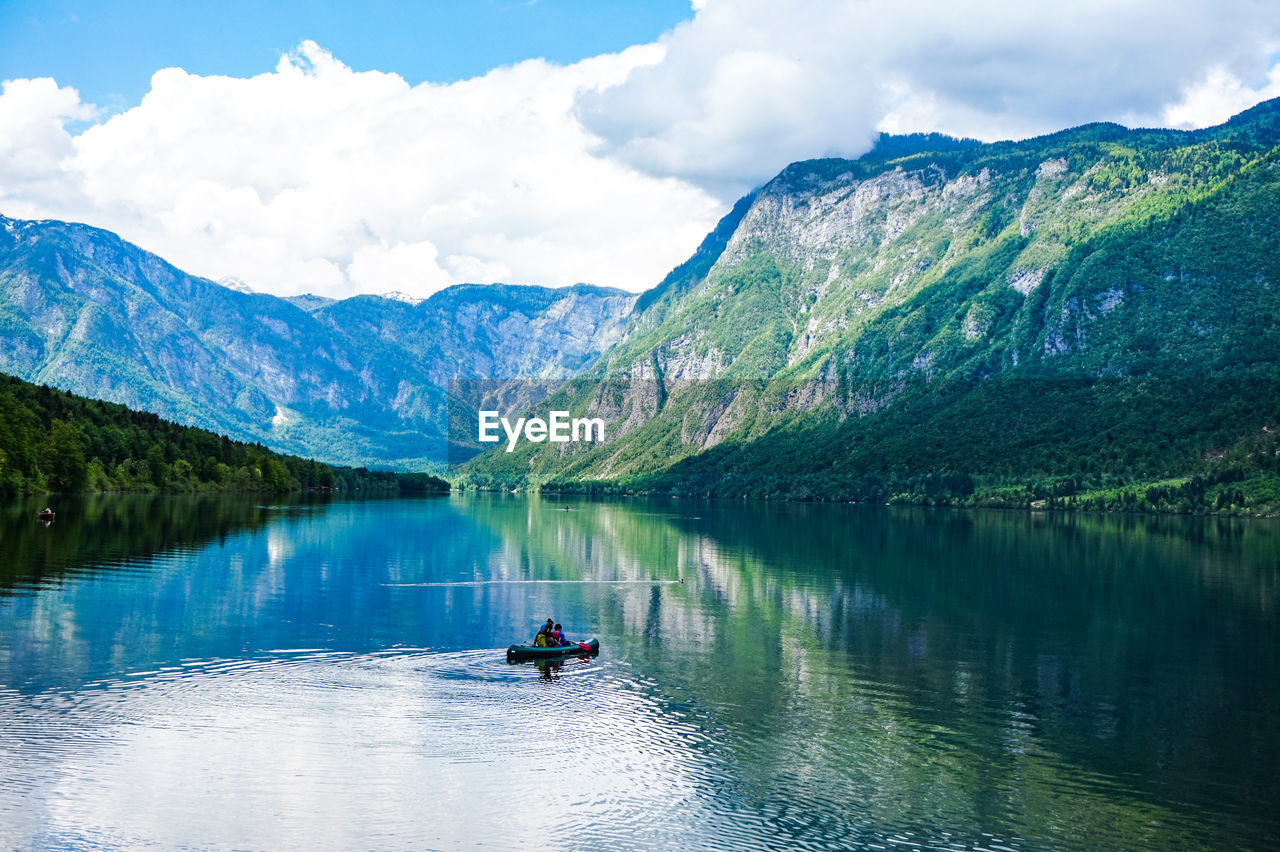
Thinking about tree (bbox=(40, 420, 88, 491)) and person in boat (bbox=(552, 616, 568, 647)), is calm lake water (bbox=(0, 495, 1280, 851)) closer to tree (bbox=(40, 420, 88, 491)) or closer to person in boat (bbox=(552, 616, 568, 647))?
person in boat (bbox=(552, 616, 568, 647))

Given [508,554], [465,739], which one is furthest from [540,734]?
[508,554]

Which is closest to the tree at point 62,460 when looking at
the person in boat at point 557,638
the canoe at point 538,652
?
the canoe at point 538,652

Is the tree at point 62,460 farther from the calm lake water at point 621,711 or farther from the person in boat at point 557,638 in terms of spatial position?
the person in boat at point 557,638

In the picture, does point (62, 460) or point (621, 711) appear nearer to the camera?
point (621, 711)

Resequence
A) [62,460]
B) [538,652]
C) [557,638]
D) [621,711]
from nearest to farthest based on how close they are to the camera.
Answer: [621,711], [538,652], [557,638], [62,460]

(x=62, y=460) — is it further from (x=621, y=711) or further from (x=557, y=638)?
(x=621, y=711)

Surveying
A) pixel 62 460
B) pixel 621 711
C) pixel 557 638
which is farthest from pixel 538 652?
pixel 62 460

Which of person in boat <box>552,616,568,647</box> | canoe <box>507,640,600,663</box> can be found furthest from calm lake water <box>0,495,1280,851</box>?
person in boat <box>552,616,568,647</box>

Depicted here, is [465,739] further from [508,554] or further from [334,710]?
[508,554]
